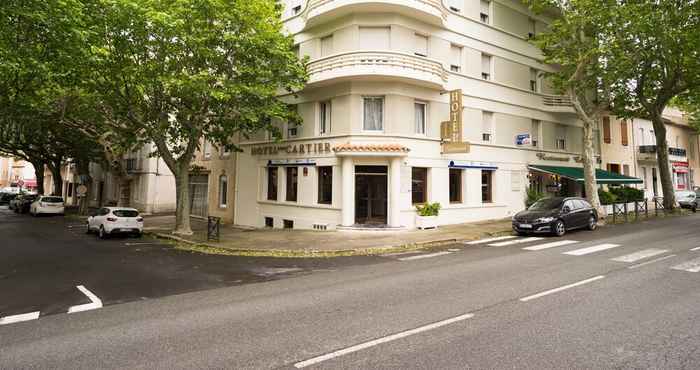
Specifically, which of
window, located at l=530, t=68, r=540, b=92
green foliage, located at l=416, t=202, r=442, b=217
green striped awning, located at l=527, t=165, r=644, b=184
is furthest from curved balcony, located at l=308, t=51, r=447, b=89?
window, located at l=530, t=68, r=540, b=92

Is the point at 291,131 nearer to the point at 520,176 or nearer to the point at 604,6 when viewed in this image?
the point at 520,176

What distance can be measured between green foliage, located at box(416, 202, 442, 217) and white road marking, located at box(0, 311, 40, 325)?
44.5 ft

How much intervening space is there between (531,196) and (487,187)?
2949mm

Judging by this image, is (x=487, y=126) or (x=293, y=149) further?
(x=487, y=126)

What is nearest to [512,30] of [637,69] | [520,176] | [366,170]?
[637,69]

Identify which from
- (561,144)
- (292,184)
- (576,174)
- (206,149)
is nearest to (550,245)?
(576,174)

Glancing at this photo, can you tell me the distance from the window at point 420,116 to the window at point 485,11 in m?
7.39

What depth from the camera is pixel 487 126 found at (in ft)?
66.0

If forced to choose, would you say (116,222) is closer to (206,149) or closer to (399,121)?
(206,149)

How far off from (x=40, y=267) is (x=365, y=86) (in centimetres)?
1338

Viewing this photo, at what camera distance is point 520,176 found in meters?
21.0

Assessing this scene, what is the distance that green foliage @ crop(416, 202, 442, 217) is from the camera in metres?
16.5

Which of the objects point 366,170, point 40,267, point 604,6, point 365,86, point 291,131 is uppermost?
point 604,6

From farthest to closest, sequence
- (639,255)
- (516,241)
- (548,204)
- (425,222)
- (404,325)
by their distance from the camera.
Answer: (425,222), (548,204), (516,241), (639,255), (404,325)
